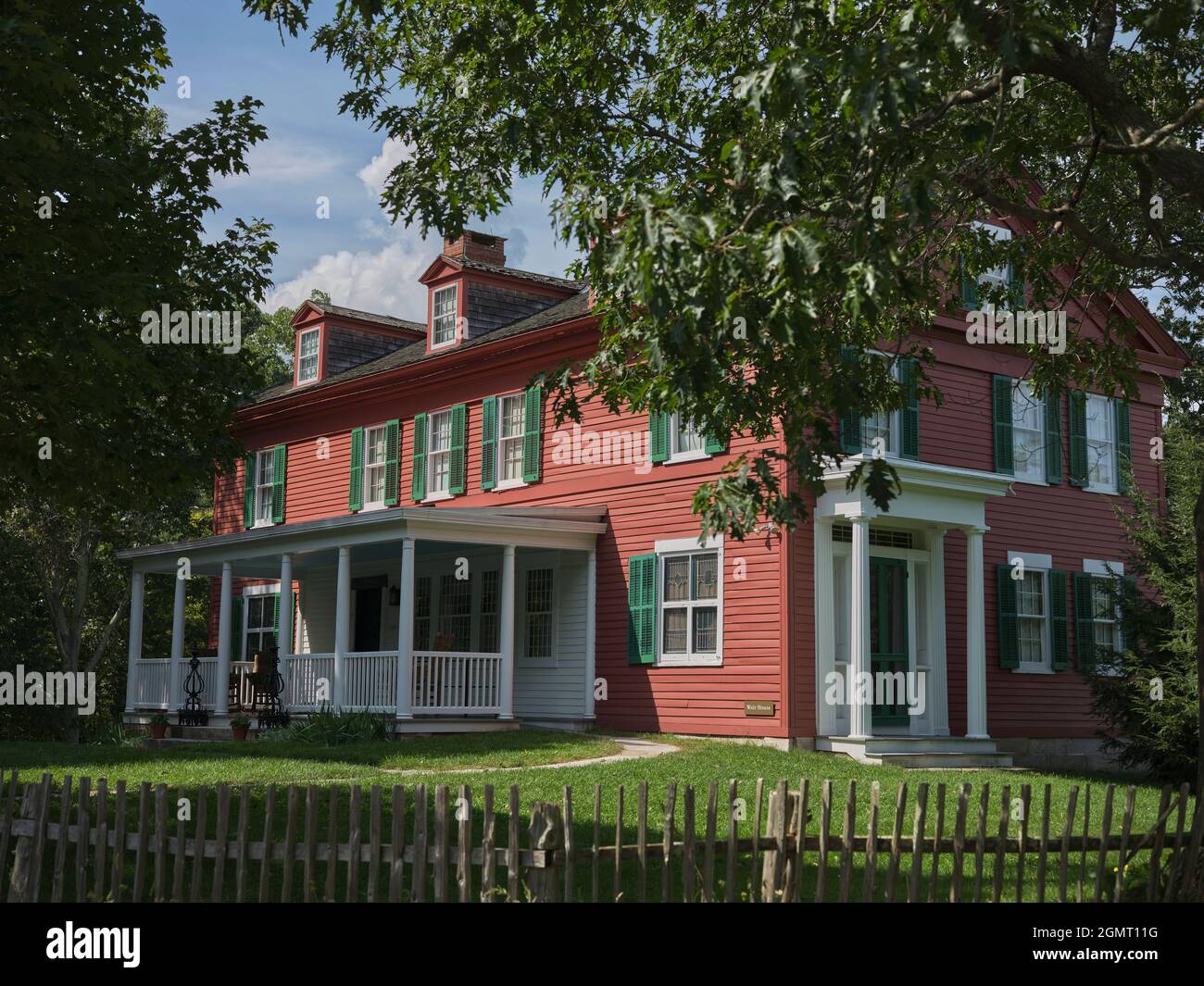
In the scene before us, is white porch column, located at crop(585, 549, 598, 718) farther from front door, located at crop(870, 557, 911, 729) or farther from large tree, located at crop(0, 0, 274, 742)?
large tree, located at crop(0, 0, 274, 742)

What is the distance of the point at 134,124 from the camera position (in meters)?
14.1

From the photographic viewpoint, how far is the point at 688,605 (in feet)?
65.9

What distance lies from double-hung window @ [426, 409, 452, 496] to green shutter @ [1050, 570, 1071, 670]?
10.6m

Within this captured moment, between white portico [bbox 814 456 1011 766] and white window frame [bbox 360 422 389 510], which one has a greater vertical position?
white window frame [bbox 360 422 389 510]

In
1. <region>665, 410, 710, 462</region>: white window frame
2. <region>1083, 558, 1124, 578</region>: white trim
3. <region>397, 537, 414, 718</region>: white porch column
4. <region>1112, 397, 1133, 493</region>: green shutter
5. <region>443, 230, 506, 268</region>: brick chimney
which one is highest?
<region>443, 230, 506, 268</region>: brick chimney

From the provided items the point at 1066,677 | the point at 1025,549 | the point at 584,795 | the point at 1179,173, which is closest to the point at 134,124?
the point at 584,795

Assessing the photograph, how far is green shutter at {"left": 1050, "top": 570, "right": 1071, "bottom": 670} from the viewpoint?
21922 millimetres

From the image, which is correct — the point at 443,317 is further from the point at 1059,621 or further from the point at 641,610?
the point at 1059,621

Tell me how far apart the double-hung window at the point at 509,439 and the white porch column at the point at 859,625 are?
279 inches

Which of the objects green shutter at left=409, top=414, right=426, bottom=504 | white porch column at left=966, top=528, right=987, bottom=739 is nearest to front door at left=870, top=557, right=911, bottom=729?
white porch column at left=966, top=528, right=987, bottom=739

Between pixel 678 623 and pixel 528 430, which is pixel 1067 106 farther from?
pixel 528 430

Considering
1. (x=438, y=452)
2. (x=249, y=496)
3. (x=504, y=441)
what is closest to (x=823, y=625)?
(x=504, y=441)
